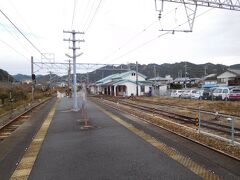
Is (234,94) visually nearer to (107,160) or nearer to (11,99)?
Result: (11,99)

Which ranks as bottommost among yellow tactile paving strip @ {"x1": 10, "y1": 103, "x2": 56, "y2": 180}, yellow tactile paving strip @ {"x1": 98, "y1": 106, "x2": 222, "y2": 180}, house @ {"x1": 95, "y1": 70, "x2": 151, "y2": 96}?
yellow tactile paving strip @ {"x1": 10, "y1": 103, "x2": 56, "y2": 180}

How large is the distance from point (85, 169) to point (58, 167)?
0.83m

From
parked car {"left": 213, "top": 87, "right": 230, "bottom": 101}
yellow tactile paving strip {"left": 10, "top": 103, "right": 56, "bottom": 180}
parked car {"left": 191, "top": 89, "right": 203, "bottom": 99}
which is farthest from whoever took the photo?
parked car {"left": 191, "top": 89, "right": 203, "bottom": 99}

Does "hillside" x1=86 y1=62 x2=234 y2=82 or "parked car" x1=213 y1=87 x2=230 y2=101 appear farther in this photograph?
"hillside" x1=86 y1=62 x2=234 y2=82

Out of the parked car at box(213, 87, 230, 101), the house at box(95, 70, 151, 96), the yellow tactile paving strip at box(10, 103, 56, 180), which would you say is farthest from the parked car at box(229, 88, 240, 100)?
the yellow tactile paving strip at box(10, 103, 56, 180)

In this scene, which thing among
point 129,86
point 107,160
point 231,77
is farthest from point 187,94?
point 107,160

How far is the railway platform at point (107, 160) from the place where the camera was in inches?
301

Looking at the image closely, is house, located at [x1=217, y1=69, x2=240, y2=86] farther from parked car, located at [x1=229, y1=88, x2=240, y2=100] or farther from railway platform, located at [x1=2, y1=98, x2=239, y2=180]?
railway platform, located at [x1=2, y1=98, x2=239, y2=180]

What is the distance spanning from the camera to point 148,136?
13219mm

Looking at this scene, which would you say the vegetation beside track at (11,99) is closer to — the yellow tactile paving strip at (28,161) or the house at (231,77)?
the yellow tactile paving strip at (28,161)

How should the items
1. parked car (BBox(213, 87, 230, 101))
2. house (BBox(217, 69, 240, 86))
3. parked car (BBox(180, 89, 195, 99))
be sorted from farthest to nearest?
house (BBox(217, 69, 240, 86)) → parked car (BBox(180, 89, 195, 99)) → parked car (BBox(213, 87, 230, 101))

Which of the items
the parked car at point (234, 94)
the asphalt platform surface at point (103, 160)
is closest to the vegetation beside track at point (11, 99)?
the asphalt platform surface at point (103, 160)

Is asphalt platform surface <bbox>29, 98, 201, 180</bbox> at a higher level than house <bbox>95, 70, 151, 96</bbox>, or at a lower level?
lower

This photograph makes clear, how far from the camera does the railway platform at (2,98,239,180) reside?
7.63 metres
